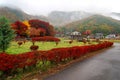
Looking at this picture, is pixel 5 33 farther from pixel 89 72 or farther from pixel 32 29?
pixel 32 29

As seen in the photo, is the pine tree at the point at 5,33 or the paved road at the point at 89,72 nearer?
the paved road at the point at 89,72

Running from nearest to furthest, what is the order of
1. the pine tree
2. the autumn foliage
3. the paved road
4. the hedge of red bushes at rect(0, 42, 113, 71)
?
the hedge of red bushes at rect(0, 42, 113, 71), the paved road, the pine tree, the autumn foliage

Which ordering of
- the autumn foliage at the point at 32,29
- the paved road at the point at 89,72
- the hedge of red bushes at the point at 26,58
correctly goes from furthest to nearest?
1. the autumn foliage at the point at 32,29
2. the paved road at the point at 89,72
3. the hedge of red bushes at the point at 26,58

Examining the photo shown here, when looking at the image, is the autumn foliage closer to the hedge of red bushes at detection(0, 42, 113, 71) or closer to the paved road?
the hedge of red bushes at detection(0, 42, 113, 71)

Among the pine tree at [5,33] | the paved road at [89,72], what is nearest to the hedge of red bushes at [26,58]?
the paved road at [89,72]

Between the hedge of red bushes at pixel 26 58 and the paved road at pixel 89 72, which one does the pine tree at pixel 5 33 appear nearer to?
the hedge of red bushes at pixel 26 58

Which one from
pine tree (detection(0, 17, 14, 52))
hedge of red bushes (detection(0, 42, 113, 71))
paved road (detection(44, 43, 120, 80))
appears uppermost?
pine tree (detection(0, 17, 14, 52))

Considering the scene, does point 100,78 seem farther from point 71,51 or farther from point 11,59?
point 71,51

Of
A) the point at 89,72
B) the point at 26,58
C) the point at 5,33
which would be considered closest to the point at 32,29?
the point at 5,33

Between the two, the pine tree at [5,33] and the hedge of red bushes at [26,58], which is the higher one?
the pine tree at [5,33]

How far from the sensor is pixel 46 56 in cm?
1216

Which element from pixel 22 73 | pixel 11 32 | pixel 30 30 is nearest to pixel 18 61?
pixel 22 73

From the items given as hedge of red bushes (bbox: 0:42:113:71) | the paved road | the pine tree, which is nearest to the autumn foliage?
the pine tree

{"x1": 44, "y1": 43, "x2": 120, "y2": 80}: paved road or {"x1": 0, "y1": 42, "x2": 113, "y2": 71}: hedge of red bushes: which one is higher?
{"x1": 0, "y1": 42, "x2": 113, "y2": 71}: hedge of red bushes
